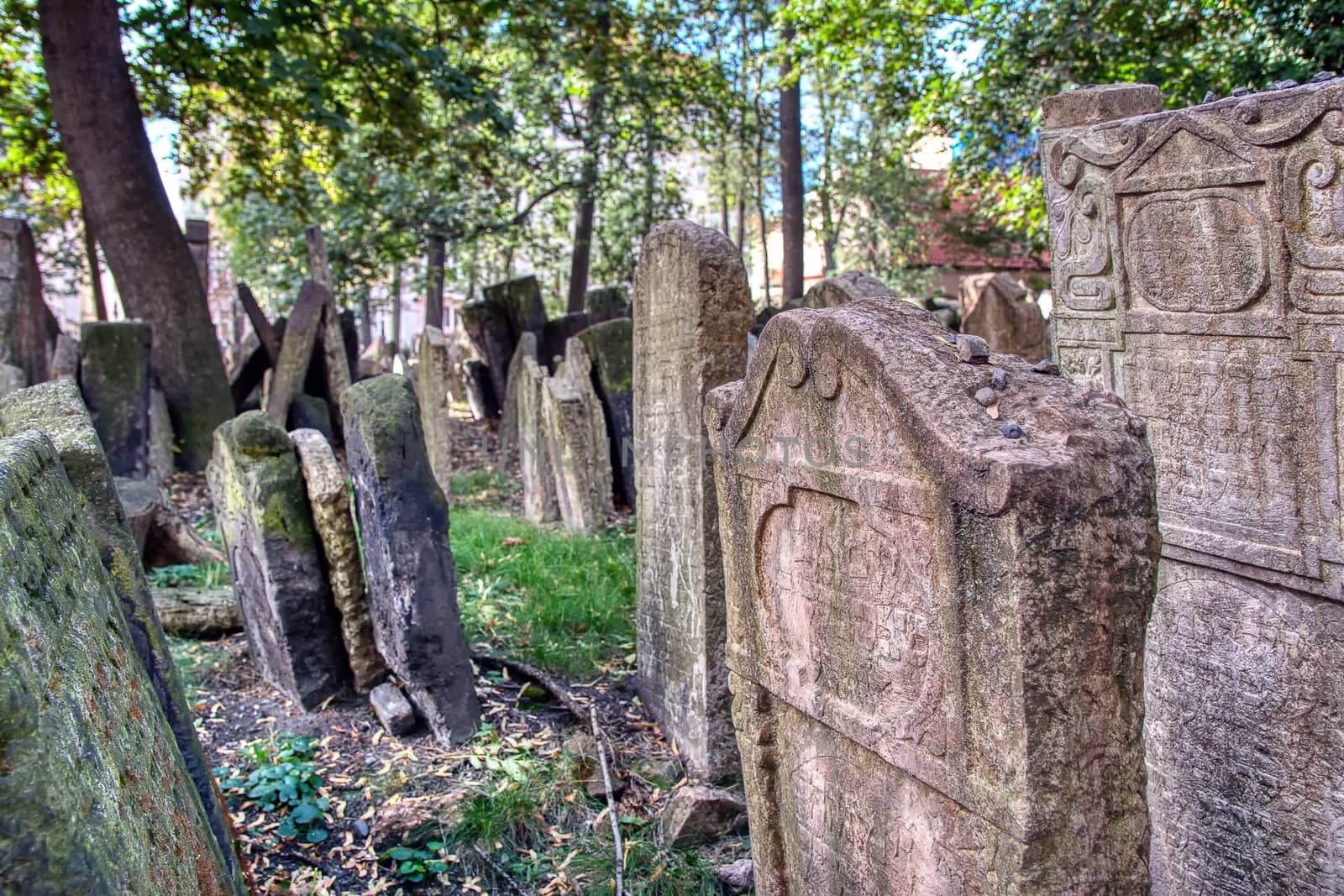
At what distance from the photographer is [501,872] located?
3605 mm

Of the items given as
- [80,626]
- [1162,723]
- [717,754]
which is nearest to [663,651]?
[717,754]

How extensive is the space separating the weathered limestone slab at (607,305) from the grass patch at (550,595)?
520 centimetres

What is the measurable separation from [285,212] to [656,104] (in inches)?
223

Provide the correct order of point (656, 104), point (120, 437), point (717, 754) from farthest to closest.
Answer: point (656, 104)
point (120, 437)
point (717, 754)

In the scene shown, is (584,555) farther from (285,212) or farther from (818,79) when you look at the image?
(818,79)

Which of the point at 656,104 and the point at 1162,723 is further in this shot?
the point at 656,104

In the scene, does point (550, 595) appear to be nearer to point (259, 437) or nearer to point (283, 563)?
point (283, 563)

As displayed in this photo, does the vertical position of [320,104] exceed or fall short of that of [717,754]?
it exceeds it

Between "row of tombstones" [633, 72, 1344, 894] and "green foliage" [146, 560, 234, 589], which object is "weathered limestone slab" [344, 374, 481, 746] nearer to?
"row of tombstones" [633, 72, 1344, 894]

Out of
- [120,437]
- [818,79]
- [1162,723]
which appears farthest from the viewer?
[818,79]

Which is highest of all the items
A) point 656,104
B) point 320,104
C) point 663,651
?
point 656,104

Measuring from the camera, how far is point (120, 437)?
27.8 feet

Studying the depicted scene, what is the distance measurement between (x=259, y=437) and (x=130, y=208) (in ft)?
20.1

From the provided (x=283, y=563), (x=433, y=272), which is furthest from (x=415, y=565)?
(x=433, y=272)
